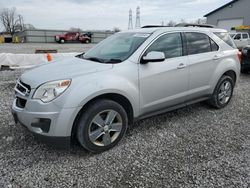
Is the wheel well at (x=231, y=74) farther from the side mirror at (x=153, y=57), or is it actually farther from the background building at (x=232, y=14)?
the background building at (x=232, y=14)

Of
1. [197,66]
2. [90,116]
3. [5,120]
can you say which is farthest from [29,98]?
[197,66]

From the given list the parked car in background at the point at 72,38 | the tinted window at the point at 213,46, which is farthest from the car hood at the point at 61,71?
the parked car in background at the point at 72,38

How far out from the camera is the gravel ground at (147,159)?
7.77ft

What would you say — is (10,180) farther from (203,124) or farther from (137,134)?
(203,124)

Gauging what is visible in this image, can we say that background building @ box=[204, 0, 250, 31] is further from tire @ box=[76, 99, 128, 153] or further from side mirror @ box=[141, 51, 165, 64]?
tire @ box=[76, 99, 128, 153]

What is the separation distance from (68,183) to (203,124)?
8.35ft

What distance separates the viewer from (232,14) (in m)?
25.2

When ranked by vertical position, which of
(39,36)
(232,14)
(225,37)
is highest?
(232,14)

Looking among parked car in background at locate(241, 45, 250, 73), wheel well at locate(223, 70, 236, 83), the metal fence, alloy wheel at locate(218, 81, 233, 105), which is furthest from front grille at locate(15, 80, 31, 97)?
the metal fence

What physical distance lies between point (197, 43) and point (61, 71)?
2477mm

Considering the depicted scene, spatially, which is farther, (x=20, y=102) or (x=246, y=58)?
(x=246, y=58)

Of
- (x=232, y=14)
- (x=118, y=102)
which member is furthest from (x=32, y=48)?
(x=232, y=14)

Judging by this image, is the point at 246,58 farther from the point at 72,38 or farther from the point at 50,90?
the point at 72,38

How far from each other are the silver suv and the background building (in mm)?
24092
